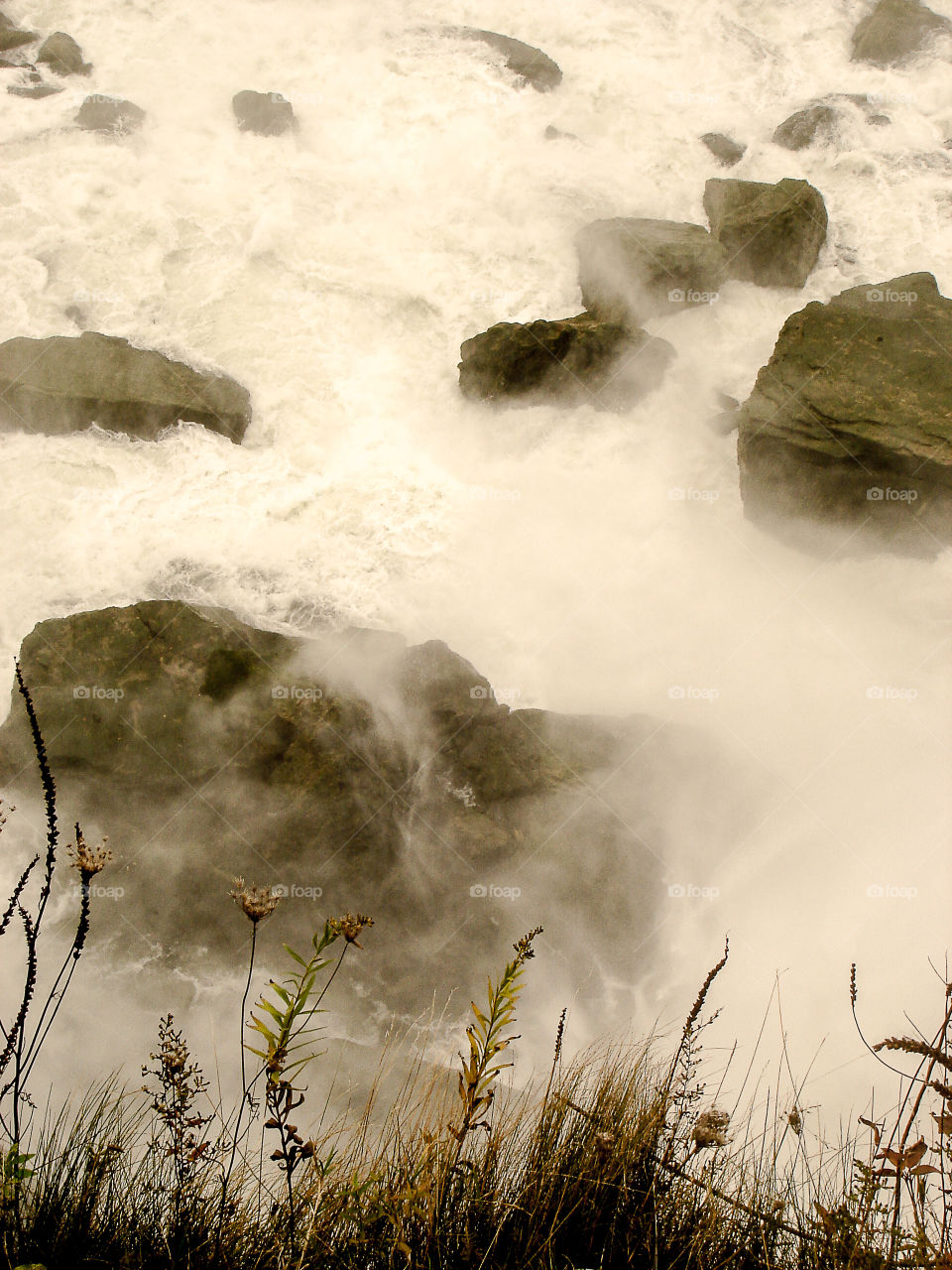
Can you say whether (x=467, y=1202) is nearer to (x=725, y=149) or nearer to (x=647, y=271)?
(x=647, y=271)

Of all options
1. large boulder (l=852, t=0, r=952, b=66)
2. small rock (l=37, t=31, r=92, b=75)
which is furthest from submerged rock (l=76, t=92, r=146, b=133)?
large boulder (l=852, t=0, r=952, b=66)

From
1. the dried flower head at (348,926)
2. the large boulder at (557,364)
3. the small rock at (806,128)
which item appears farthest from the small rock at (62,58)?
the dried flower head at (348,926)

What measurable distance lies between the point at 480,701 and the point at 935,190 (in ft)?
36.0

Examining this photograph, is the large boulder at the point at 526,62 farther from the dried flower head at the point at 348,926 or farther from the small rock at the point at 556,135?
the dried flower head at the point at 348,926

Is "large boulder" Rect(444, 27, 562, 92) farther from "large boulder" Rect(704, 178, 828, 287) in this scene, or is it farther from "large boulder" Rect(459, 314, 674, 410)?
"large boulder" Rect(459, 314, 674, 410)

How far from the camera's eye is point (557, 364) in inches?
412

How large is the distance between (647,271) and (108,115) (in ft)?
26.5

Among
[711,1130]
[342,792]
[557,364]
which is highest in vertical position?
[557,364]

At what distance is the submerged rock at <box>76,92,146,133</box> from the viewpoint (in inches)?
525

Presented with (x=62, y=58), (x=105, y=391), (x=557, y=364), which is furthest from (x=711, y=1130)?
(x=62, y=58)

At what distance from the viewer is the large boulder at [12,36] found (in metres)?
14.6

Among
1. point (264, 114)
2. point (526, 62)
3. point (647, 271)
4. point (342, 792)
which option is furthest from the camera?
point (526, 62)

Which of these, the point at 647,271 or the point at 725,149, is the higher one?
the point at 725,149

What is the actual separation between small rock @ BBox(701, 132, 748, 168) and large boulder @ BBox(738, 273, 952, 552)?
5369 mm
